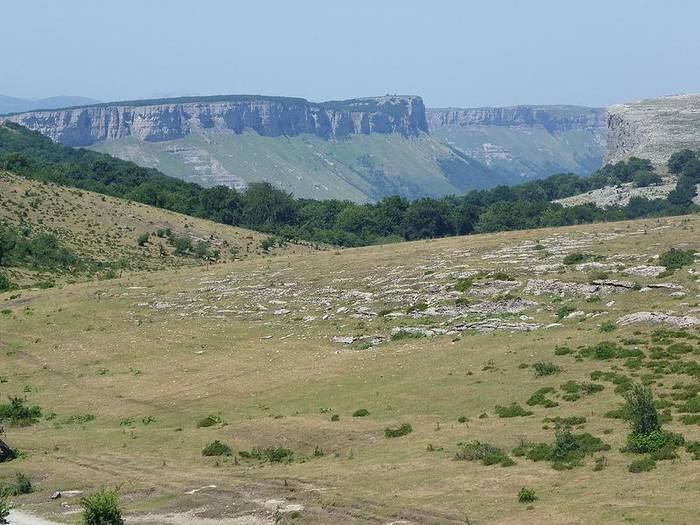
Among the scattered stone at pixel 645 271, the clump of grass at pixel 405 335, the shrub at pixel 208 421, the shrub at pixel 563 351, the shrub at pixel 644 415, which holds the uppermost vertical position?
the scattered stone at pixel 645 271

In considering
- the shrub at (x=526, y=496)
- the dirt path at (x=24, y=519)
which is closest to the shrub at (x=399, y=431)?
the shrub at (x=526, y=496)

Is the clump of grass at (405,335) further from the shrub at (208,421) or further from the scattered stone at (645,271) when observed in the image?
the shrub at (208,421)

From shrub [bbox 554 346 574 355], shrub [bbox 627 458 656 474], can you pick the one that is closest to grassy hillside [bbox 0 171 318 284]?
shrub [bbox 554 346 574 355]

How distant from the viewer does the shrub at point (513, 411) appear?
2008 inches

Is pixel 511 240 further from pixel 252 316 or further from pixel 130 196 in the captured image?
pixel 130 196

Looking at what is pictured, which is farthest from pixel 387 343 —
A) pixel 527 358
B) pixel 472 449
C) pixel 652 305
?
pixel 472 449

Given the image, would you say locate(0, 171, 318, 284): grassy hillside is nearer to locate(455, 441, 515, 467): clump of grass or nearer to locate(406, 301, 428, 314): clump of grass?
locate(406, 301, 428, 314): clump of grass

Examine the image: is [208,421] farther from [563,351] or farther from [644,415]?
[644,415]

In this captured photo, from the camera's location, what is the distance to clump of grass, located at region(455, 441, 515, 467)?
43375 millimetres

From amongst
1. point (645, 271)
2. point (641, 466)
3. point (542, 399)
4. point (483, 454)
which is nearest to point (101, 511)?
point (483, 454)

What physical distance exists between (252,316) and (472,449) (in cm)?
4014

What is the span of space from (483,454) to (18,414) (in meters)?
30.7

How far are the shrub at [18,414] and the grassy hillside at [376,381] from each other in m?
0.71

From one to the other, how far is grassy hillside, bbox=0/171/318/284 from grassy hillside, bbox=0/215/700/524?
105ft
